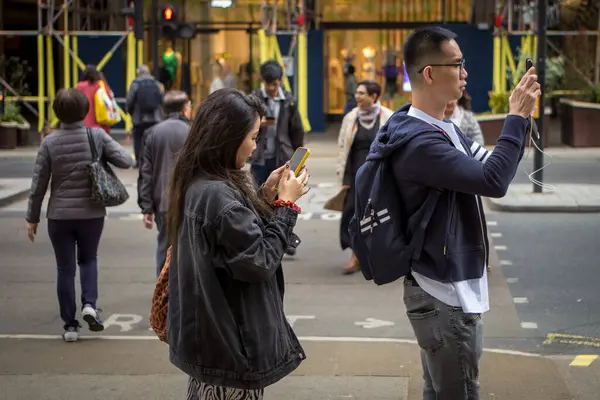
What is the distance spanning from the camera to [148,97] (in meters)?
18.6

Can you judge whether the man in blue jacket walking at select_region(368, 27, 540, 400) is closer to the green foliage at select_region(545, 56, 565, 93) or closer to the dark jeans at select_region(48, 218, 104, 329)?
the dark jeans at select_region(48, 218, 104, 329)

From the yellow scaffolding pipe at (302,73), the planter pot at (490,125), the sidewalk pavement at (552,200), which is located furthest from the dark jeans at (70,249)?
the yellow scaffolding pipe at (302,73)

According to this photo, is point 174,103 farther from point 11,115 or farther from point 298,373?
point 11,115

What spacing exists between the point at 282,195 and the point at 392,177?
0.43 m

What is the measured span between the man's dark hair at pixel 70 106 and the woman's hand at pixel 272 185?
363 centimetres

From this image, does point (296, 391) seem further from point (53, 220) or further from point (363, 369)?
point (53, 220)

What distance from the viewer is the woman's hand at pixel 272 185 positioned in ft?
13.8

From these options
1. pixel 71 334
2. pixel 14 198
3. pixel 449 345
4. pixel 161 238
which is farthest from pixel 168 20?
pixel 449 345

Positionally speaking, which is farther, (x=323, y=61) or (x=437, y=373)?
(x=323, y=61)

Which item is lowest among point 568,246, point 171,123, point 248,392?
point 568,246

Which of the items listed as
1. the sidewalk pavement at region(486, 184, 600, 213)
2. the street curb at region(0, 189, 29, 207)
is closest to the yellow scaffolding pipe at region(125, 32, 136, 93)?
the street curb at region(0, 189, 29, 207)

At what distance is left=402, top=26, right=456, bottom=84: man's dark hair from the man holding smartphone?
20.3ft

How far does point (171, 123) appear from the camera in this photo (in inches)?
341

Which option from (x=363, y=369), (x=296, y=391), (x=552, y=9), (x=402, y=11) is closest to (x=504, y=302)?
(x=363, y=369)
